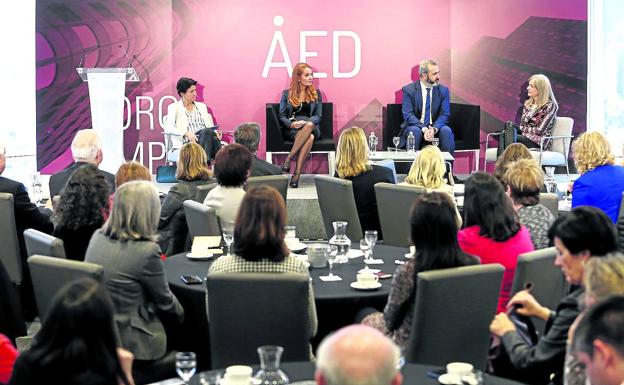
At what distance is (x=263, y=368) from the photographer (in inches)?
116

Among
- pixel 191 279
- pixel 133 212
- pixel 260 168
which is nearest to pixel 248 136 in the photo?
pixel 260 168

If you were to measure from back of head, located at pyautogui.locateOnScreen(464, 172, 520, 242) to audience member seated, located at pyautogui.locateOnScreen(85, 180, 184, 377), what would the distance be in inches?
61.5

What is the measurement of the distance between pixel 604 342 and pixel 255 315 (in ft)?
5.74

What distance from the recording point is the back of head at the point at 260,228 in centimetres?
402

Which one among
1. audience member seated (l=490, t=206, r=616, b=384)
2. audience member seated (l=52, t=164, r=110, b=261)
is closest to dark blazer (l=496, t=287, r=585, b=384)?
audience member seated (l=490, t=206, r=616, b=384)

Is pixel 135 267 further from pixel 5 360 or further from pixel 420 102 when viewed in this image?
pixel 420 102

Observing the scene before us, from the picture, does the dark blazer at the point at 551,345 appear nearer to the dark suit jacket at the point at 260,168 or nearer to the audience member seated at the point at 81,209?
the audience member seated at the point at 81,209

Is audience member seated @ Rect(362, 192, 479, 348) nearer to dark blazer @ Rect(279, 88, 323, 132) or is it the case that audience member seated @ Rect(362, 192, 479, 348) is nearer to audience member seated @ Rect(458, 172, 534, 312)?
audience member seated @ Rect(458, 172, 534, 312)

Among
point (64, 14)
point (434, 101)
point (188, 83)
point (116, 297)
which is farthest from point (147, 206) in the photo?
point (64, 14)

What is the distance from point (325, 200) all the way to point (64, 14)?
5.88 meters

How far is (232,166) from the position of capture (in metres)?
6.00

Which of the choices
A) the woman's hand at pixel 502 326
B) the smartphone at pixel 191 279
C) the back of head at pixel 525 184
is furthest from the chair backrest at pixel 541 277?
the smartphone at pixel 191 279

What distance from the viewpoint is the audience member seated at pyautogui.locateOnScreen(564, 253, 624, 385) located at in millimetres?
2832

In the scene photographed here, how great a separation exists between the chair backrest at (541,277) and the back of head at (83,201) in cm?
218
